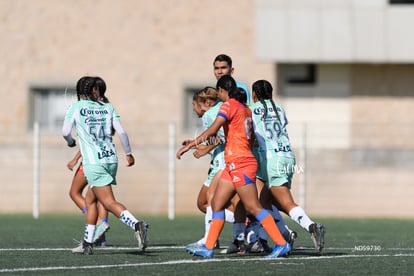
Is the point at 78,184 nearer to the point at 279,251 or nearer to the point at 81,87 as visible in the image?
the point at 81,87

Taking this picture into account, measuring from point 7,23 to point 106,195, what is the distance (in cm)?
1838

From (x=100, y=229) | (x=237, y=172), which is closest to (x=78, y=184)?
(x=100, y=229)

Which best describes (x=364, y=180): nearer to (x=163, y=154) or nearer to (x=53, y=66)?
(x=163, y=154)

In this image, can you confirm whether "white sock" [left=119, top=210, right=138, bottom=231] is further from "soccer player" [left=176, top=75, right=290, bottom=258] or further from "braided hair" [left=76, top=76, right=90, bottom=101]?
"braided hair" [left=76, top=76, right=90, bottom=101]

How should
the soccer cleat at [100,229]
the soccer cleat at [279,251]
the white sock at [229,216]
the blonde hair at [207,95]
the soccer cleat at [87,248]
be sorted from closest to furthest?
the soccer cleat at [279,251], the soccer cleat at [87,248], the blonde hair at [207,95], the white sock at [229,216], the soccer cleat at [100,229]

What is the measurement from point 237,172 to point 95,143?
5.69ft

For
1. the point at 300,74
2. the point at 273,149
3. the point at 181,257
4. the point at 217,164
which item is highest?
the point at 300,74

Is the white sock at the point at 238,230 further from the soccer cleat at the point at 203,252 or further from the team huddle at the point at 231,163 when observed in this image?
the soccer cleat at the point at 203,252

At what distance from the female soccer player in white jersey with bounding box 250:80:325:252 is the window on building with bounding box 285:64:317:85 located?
17277 mm

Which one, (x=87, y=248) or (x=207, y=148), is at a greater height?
(x=207, y=148)

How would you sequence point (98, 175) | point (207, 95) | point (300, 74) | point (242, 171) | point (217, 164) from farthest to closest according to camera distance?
point (300, 74), point (207, 95), point (217, 164), point (98, 175), point (242, 171)

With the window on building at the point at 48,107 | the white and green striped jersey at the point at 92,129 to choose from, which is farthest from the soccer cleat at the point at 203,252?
the window on building at the point at 48,107

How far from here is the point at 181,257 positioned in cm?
1212

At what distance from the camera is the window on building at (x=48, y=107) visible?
1204 inches
